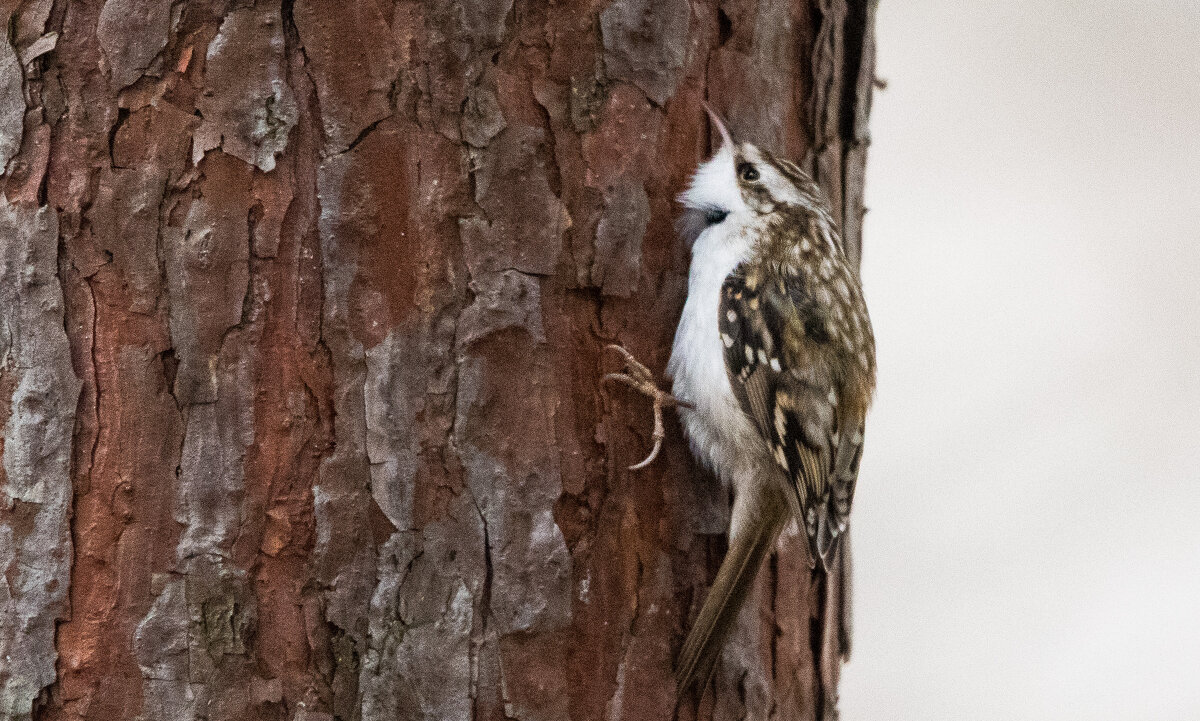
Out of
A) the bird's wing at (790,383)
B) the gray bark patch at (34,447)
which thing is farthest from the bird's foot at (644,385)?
the gray bark patch at (34,447)

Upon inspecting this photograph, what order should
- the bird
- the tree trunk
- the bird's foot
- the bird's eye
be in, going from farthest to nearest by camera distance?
the bird's eye, the bird, the bird's foot, the tree trunk

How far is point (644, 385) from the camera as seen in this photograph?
1638mm

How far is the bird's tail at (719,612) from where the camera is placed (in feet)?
5.32

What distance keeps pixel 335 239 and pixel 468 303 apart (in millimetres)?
201

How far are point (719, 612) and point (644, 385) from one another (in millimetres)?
368

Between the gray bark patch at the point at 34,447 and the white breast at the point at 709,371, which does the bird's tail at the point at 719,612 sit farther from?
the gray bark patch at the point at 34,447

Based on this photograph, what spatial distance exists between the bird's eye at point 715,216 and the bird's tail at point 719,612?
0.57m

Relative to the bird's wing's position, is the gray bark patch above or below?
below

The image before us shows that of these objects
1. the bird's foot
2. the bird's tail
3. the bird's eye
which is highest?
the bird's eye

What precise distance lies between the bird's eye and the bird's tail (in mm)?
570

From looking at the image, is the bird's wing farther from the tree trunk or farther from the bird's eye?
the tree trunk

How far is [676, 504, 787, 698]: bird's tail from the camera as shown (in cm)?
162

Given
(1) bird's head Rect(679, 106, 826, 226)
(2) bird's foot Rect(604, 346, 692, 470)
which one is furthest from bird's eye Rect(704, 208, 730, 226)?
(2) bird's foot Rect(604, 346, 692, 470)

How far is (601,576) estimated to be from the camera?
1.57 m
